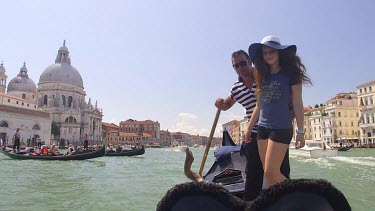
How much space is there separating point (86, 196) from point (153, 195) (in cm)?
84

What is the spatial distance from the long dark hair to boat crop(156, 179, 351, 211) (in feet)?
1.72

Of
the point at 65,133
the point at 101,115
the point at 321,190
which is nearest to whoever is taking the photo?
the point at 321,190

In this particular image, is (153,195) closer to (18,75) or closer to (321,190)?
(321,190)

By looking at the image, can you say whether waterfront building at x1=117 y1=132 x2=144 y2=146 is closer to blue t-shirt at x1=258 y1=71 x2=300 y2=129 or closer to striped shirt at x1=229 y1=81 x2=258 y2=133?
striped shirt at x1=229 y1=81 x2=258 y2=133

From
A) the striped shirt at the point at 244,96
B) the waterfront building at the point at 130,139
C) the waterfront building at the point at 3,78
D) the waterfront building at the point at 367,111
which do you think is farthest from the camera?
the waterfront building at the point at 130,139

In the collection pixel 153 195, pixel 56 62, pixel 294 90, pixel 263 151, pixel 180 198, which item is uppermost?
pixel 56 62

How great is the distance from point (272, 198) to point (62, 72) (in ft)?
171

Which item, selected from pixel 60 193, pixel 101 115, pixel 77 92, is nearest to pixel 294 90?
pixel 60 193

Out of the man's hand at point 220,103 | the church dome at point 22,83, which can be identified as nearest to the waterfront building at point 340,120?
the man's hand at point 220,103

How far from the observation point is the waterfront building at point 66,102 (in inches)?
1828

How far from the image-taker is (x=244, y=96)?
191cm

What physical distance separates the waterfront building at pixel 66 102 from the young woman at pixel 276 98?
47915mm

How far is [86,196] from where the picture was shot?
13.3ft

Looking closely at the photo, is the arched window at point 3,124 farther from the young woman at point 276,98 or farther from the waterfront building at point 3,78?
the young woman at point 276,98
